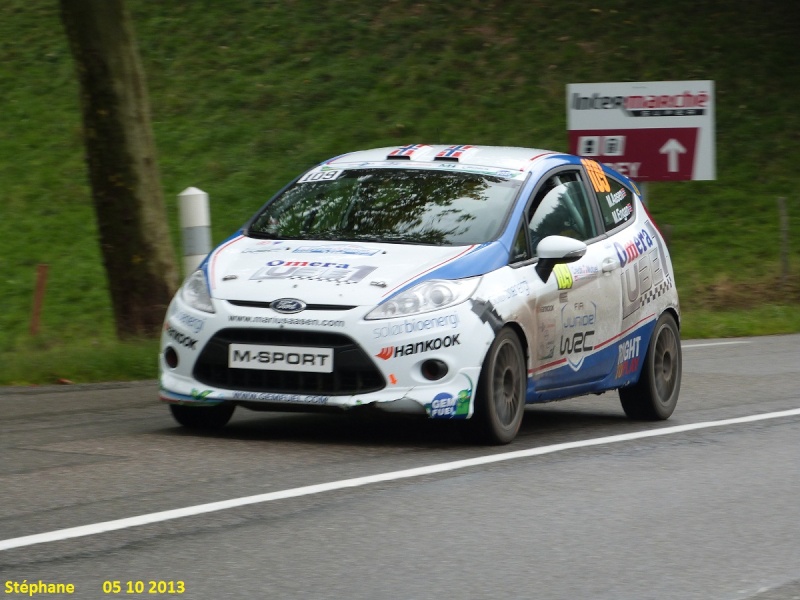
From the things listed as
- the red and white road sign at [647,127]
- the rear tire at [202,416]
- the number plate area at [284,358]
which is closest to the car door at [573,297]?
the number plate area at [284,358]

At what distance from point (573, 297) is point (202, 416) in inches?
87.5

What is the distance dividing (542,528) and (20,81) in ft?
90.5

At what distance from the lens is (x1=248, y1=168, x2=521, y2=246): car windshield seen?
8891 mm

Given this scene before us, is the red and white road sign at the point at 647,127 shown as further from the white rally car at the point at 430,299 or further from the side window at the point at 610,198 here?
the white rally car at the point at 430,299

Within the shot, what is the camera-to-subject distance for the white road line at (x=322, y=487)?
19.1 ft

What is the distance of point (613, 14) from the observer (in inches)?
1346

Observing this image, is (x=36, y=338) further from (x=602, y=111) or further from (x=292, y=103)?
(x=292, y=103)

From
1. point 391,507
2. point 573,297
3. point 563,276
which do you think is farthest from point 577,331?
point 391,507

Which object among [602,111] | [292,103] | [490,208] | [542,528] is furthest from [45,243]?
[542,528]

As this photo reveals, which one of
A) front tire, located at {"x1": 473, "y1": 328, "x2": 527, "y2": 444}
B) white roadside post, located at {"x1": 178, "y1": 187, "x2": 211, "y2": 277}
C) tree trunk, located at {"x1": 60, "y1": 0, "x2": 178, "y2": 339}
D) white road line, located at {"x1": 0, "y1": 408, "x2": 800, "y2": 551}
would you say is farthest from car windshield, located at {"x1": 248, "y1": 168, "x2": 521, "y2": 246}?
tree trunk, located at {"x1": 60, "y1": 0, "x2": 178, "y2": 339}

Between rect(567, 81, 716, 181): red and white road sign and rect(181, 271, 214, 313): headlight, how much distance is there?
34.5ft

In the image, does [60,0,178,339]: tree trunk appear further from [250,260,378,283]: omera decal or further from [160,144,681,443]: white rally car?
[250,260,378,283]: omera decal

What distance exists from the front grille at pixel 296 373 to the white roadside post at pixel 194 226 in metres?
4.17

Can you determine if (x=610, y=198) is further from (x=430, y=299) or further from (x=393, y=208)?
(x=430, y=299)
